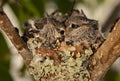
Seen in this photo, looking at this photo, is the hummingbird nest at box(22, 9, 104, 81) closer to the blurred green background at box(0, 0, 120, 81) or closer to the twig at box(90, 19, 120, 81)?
the twig at box(90, 19, 120, 81)

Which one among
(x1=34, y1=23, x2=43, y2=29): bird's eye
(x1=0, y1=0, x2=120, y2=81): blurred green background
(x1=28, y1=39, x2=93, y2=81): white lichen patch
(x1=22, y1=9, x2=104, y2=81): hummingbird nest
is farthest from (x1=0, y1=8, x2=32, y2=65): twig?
(x1=0, y1=0, x2=120, y2=81): blurred green background

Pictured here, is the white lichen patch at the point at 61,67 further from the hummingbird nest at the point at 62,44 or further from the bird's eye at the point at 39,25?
the bird's eye at the point at 39,25

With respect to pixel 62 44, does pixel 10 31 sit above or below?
below

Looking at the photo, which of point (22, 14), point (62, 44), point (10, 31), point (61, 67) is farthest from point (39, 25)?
point (22, 14)

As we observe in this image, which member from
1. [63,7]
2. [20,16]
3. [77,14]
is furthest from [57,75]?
[63,7]

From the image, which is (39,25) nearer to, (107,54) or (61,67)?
(61,67)

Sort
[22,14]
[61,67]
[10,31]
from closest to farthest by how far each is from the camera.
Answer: [10,31] < [61,67] < [22,14]

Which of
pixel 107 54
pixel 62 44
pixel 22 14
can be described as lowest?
pixel 107 54
